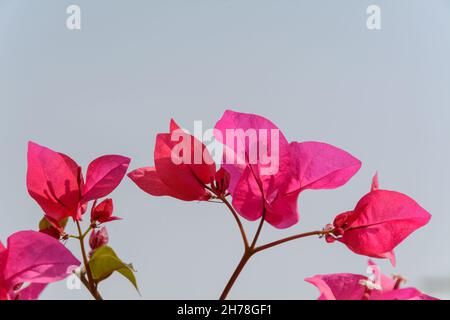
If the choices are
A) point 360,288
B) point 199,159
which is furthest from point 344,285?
point 199,159

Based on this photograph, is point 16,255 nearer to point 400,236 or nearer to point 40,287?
point 40,287

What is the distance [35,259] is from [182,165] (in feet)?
0.34

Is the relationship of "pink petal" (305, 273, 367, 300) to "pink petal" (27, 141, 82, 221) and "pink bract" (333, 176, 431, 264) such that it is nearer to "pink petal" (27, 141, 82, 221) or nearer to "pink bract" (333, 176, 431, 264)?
"pink bract" (333, 176, 431, 264)

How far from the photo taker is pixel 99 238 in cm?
39

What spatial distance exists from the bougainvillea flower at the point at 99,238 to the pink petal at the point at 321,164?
143 mm

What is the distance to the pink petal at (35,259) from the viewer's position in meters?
Answer: 0.30

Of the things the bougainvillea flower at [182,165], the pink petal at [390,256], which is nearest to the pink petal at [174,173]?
the bougainvillea flower at [182,165]

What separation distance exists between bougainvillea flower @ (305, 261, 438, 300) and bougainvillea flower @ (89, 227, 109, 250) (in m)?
0.15

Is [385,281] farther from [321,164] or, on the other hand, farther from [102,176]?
[102,176]

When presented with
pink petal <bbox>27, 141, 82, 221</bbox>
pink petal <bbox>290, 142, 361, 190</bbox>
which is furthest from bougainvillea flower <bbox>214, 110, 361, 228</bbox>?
pink petal <bbox>27, 141, 82, 221</bbox>
